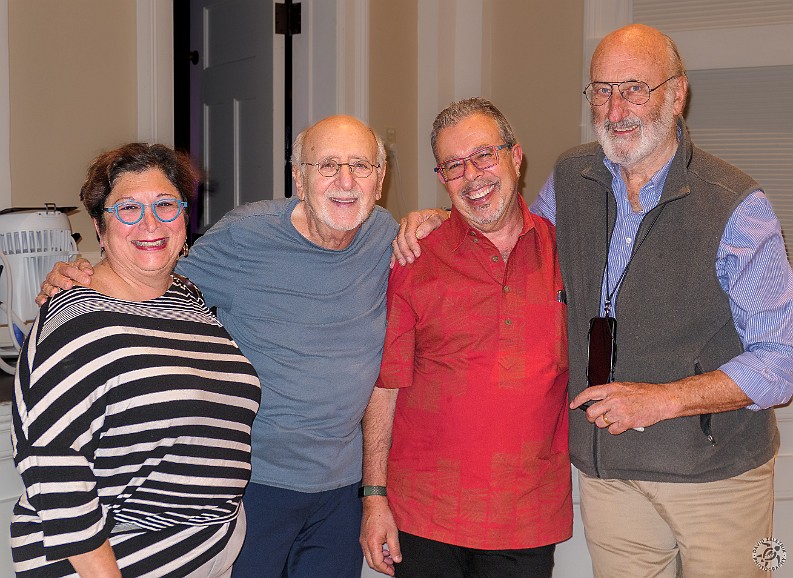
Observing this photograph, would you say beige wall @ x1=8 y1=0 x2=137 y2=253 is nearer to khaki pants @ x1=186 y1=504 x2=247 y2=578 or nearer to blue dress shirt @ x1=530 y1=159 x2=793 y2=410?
khaki pants @ x1=186 y1=504 x2=247 y2=578

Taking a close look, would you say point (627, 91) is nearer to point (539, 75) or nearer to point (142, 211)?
point (142, 211)

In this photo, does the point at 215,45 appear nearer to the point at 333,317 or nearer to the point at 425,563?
the point at 333,317

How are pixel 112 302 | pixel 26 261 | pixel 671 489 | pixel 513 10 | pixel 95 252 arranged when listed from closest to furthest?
pixel 112 302, pixel 671 489, pixel 26 261, pixel 95 252, pixel 513 10

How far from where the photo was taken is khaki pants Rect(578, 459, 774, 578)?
5.24 feet

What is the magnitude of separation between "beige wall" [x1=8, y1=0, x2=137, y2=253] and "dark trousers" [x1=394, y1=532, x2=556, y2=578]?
1.59 metres

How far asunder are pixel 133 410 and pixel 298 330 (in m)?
0.44

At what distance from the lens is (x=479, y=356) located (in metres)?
1.66

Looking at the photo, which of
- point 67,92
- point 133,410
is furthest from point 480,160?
point 67,92

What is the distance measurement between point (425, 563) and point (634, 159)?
88cm

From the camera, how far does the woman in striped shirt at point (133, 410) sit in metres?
1.26

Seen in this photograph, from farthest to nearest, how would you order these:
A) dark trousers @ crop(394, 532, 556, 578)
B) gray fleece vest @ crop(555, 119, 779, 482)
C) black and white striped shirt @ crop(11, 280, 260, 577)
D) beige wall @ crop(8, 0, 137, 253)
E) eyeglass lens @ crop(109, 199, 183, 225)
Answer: beige wall @ crop(8, 0, 137, 253)
dark trousers @ crop(394, 532, 556, 578)
gray fleece vest @ crop(555, 119, 779, 482)
eyeglass lens @ crop(109, 199, 183, 225)
black and white striped shirt @ crop(11, 280, 260, 577)

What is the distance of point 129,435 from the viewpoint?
52.2 inches

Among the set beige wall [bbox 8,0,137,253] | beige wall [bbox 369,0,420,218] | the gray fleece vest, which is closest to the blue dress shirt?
the gray fleece vest

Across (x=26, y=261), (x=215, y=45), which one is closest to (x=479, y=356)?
(x=26, y=261)
